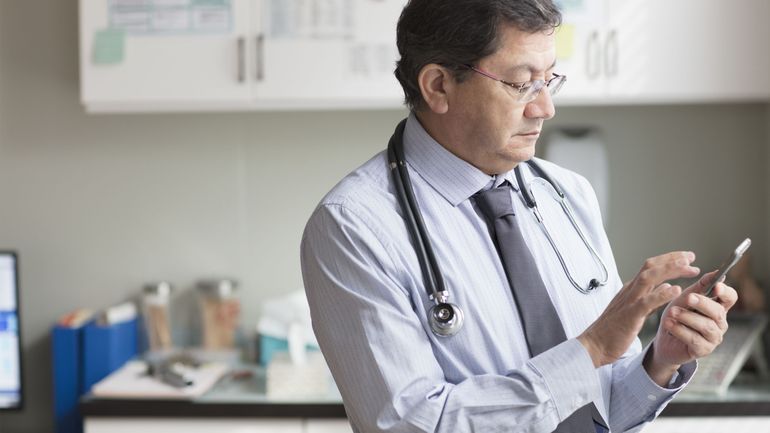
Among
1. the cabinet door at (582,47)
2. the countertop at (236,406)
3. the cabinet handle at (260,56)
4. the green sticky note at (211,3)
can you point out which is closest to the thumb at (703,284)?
the countertop at (236,406)

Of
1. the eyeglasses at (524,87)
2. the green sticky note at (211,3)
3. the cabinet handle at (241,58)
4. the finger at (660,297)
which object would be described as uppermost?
the green sticky note at (211,3)

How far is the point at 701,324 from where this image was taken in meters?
1.26

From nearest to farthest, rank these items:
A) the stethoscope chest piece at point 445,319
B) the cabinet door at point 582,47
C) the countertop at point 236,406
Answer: the stethoscope chest piece at point 445,319
the countertop at point 236,406
the cabinet door at point 582,47

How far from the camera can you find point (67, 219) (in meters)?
→ 3.12

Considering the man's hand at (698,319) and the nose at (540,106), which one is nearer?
the man's hand at (698,319)

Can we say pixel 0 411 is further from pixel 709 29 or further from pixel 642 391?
pixel 709 29

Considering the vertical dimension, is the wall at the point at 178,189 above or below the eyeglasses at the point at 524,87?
below

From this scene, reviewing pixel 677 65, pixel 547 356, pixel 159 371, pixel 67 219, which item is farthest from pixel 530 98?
pixel 67 219

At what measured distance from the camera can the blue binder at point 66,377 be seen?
284 cm

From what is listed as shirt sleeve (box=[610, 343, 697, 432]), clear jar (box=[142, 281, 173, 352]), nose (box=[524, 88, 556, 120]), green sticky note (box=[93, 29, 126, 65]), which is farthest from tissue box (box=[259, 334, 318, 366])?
nose (box=[524, 88, 556, 120])

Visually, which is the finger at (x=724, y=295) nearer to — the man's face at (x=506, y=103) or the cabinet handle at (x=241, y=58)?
the man's face at (x=506, y=103)

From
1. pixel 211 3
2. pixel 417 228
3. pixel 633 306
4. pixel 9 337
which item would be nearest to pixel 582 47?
pixel 211 3

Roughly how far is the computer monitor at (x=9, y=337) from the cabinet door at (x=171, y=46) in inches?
25.6

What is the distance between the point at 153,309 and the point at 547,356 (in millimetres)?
2013
